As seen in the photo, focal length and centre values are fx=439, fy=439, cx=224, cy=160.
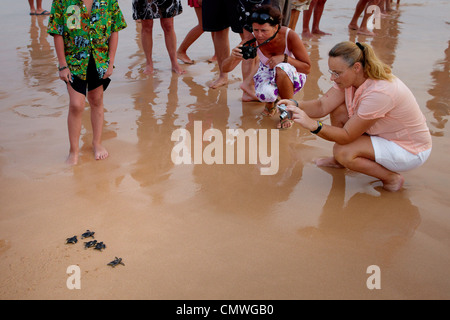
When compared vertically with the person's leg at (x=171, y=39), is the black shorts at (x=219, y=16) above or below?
above

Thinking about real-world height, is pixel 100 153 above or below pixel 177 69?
below

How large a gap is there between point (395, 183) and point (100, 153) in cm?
209

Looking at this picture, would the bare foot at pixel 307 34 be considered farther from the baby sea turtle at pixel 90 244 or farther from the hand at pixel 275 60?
the baby sea turtle at pixel 90 244

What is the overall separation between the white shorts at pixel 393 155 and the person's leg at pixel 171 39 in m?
3.00

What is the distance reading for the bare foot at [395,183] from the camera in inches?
111

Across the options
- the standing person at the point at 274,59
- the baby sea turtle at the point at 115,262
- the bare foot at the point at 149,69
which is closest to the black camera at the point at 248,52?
the standing person at the point at 274,59

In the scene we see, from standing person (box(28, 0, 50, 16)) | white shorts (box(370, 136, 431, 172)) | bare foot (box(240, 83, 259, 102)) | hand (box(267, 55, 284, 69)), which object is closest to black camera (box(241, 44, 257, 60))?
hand (box(267, 55, 284, 69))

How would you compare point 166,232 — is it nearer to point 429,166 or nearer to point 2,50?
point 429,166

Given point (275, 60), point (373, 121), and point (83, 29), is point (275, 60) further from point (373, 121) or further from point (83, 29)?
point (83, 29)

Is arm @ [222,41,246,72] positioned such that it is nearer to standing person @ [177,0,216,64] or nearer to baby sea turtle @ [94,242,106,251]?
standing person @ [177,0,216,64]

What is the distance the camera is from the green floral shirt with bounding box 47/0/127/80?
2.91 m

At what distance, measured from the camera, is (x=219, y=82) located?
4812 mm

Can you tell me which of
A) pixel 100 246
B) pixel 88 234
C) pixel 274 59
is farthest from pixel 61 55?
pixel 274 59

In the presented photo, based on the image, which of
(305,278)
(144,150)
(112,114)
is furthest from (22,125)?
(305,278)
